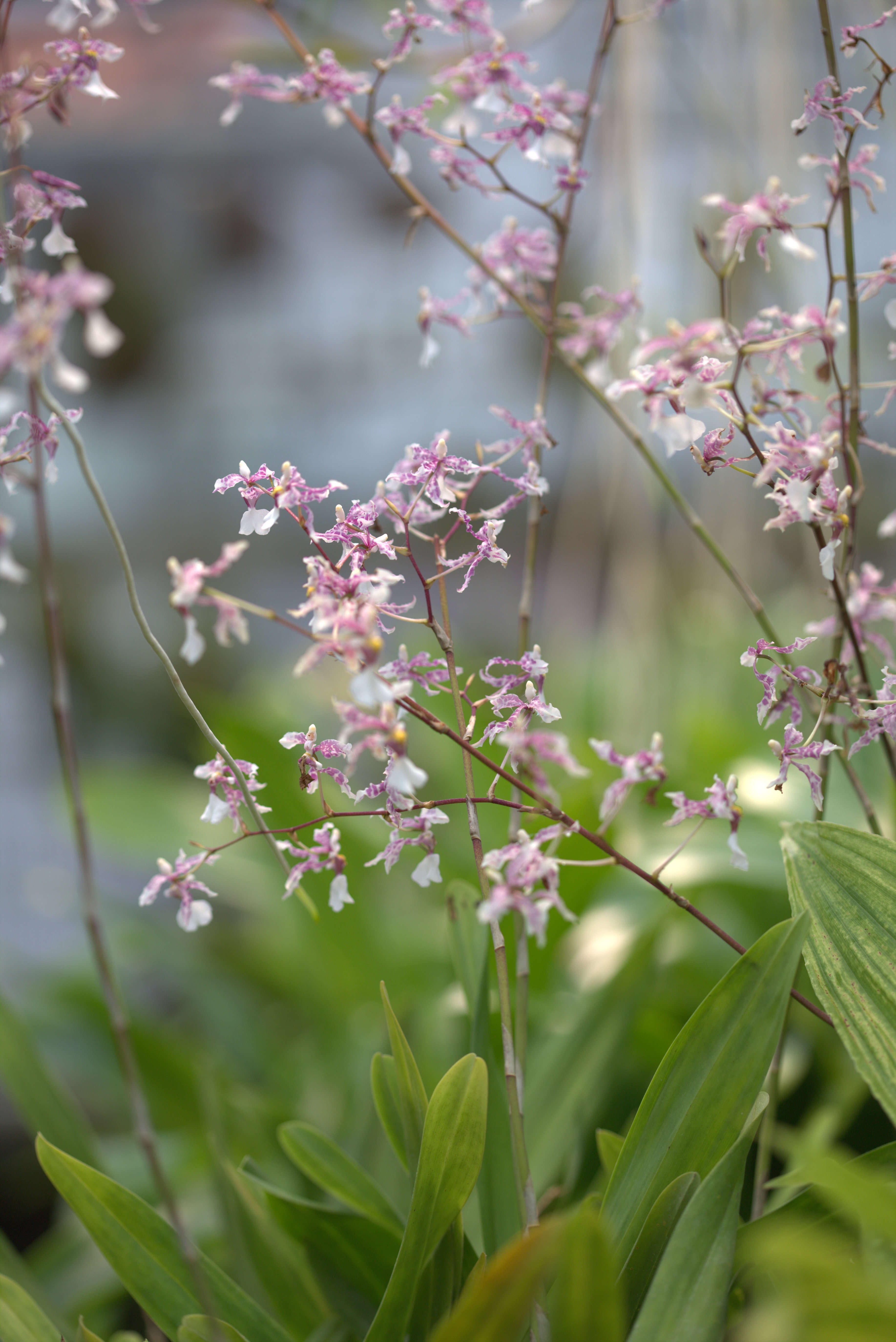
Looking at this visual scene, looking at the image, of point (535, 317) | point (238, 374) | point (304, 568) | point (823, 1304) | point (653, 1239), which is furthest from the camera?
point (238, 374)

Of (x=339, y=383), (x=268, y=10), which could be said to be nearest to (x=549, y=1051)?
(x=268, y=10)

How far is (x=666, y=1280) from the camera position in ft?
0.78

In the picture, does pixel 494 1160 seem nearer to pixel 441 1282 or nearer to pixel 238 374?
pixel 441 1282

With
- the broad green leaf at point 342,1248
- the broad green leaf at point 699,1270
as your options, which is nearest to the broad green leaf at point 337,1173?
the broad green leaf at point 342,1248

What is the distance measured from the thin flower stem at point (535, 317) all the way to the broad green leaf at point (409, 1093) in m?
0.18

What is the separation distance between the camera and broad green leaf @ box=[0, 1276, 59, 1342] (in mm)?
275

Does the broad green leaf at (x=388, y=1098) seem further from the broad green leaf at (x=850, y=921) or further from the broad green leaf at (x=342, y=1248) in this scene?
the broad green leaf at (x=850, y=921)

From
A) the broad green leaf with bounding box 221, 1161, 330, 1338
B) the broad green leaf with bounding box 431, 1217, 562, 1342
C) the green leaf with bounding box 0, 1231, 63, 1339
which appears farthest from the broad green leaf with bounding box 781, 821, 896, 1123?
the green leaf with bounding box 0, 1231, 63, 1339

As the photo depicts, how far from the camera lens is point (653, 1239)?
10.3 inches

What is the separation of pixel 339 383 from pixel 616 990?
1.47 m

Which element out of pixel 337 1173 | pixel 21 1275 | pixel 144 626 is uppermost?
pixel 144 626

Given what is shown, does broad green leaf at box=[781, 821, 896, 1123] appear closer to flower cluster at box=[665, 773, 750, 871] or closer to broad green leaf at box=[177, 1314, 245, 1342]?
flower cluster at box=[665, 773, 750, 871]

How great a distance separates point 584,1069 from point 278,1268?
0.54ft

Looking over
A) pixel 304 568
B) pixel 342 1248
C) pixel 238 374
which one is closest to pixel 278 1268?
pixel 342 1248
